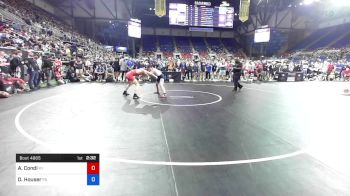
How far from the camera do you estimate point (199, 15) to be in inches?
1180

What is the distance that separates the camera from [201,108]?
8352mm

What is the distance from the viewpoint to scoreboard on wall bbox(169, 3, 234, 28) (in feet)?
96.1

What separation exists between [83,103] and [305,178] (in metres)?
7.61

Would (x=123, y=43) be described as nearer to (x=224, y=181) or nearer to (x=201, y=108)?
(x=201, y=108)

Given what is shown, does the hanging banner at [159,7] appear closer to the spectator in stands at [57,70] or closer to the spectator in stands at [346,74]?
the spectator in stands at [57,70]

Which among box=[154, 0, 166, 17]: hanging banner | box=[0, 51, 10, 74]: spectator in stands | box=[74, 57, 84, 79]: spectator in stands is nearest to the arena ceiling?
box=[154, 0, 166, 17]: hanging banner

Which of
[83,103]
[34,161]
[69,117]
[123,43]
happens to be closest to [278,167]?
[34,161]

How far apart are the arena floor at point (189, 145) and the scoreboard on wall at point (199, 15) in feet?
76.1
